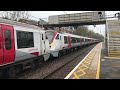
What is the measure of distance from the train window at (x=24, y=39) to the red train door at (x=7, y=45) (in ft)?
2.79

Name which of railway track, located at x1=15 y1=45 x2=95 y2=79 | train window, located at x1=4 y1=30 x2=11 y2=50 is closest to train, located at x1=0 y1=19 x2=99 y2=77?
train window, located at x1=4 y1=30 x2=11 y2=50

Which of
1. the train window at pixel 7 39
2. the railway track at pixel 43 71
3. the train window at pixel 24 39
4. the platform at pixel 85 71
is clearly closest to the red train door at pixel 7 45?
the train window at pixel 7 39

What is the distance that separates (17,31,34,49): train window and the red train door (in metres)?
0.85

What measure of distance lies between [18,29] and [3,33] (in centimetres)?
171

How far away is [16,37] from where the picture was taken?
11.1 m

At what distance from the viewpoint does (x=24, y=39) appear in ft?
40.1

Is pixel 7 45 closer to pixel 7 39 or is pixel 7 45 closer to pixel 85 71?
pixel 7 39

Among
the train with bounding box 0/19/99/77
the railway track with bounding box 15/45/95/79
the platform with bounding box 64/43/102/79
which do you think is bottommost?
the railway track with bounding box 15/45/95/79

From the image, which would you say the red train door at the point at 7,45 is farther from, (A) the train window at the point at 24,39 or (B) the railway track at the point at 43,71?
(B) the railway track at the point at 43,71

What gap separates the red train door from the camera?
9.74 meters

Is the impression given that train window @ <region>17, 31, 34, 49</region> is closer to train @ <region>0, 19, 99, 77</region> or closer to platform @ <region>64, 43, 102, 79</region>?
train @ <region>0, 19, 99, 77</region>

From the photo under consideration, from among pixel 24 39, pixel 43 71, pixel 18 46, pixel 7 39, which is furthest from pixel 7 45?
pixel 43 71
